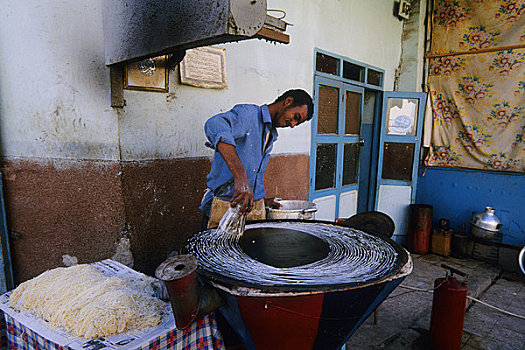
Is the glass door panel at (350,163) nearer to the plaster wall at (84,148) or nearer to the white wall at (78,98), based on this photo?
the white wall at (78,98)

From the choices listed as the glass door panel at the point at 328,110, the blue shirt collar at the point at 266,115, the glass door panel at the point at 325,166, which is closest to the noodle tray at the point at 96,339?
the blue shirt collar at the point at 266,115

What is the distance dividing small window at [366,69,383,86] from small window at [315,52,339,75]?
84cm

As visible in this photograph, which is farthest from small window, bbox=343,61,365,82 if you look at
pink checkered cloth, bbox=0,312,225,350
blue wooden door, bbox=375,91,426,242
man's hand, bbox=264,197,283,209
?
pink checkered cloth, bbox=0,312,225,350

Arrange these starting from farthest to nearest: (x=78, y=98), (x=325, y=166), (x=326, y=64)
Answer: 1. (x=325, y=166)
2. (x=326, y=64)
3. (x=78, y=98)

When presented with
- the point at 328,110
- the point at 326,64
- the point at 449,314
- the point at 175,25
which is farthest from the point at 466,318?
the point at 175,25

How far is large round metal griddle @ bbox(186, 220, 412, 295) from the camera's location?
4.30 feet

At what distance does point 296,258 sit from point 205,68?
1.71m

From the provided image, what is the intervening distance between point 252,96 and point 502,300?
3.55m

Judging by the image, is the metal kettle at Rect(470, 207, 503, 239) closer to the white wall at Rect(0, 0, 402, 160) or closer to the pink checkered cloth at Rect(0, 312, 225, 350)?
the white wall at Rect(0, 0, 402, 160)

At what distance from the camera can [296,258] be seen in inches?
65.7

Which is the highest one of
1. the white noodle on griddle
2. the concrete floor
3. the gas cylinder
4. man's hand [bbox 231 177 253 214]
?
man's hand [bbox 231 177 253 214]

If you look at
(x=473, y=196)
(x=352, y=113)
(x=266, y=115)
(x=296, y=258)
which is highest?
(x=352, y=113)

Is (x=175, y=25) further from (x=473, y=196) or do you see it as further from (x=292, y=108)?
(x=473, y=196)

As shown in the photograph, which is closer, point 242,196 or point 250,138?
point 242,196
